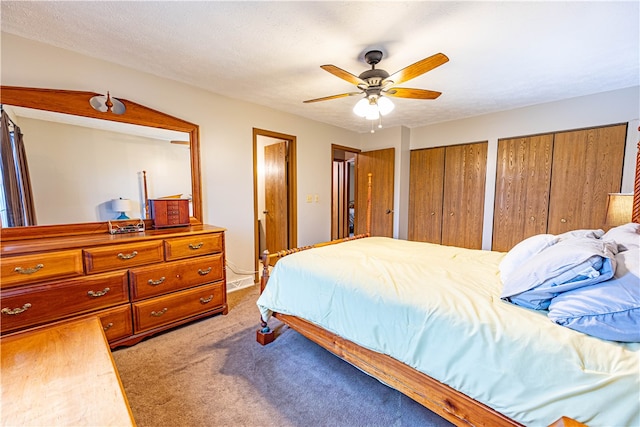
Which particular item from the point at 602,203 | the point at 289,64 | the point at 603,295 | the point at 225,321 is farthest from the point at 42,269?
the point at 602,203

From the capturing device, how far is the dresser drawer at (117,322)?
1908 millimetres

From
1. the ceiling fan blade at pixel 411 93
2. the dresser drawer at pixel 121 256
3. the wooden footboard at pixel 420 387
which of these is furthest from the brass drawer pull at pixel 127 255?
the ceiling fan blade at pixel 411 93

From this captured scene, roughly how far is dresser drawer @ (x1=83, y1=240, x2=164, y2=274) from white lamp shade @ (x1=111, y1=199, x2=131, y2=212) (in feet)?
1.85

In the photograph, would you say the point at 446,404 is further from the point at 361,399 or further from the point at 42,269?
the point at 42,269

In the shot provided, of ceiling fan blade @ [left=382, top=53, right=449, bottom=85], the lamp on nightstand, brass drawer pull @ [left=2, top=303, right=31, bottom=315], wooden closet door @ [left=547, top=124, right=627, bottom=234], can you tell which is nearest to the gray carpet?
brass drawer pull @ [left=2, top=303, right=31, bottom=315]

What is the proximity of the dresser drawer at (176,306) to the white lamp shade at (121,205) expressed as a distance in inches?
35.1

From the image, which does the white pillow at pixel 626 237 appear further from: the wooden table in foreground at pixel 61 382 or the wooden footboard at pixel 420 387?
the wooden table in foreground at pixel 61 382

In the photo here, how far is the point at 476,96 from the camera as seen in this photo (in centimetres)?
307

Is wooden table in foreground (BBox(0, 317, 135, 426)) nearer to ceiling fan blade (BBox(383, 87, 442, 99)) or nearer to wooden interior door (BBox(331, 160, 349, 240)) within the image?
ceiling fan blade (BBox(383, 87, 442, 99))

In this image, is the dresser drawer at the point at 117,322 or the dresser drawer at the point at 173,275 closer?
the dresser drawer at the point at 117,322

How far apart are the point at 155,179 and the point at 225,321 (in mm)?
1560

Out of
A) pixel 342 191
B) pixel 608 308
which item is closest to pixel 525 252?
pixel 608 308

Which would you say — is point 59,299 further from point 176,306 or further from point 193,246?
point 193,246

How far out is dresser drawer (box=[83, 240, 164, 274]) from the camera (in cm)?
184
